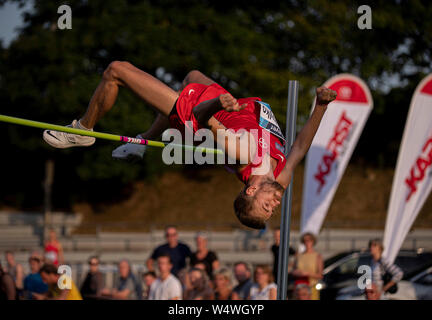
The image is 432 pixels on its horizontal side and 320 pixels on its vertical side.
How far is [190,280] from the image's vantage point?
23.7ft

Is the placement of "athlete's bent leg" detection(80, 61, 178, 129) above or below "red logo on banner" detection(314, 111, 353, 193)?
below

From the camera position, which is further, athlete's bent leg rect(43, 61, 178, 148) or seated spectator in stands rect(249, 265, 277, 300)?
seated spectator in stands rect(249, 265, 277, 300)

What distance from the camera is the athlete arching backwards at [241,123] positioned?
4.40m

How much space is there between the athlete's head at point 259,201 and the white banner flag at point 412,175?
16.9 feet

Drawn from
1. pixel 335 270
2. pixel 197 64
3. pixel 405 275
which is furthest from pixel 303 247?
pixel 197 64

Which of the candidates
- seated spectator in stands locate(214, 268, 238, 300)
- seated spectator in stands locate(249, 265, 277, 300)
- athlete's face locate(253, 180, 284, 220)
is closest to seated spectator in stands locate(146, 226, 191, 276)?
seated spectator in stands locate(214, 268, 238, 300)

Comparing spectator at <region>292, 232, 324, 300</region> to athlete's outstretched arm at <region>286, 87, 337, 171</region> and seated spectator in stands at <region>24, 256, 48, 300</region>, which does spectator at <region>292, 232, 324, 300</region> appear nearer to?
seated spectator in stands at <region>24, 256, 48, 300</region>

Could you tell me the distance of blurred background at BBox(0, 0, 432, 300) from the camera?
16.3 m

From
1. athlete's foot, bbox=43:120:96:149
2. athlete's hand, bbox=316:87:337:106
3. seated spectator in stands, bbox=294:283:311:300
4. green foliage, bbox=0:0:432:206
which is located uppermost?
green foliage, bbox=0:0:432:206

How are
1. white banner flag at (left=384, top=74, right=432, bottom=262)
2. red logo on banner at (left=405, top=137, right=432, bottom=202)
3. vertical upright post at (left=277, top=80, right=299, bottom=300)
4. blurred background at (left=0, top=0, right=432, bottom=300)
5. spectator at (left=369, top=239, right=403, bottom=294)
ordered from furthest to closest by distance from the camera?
blurred background at (left=0, top=0, right=432, bottom=300), red logo on banner at (left=405, top=137, right=432, bottom=202), white banner flag at (left=384, top=74, right=432, bottom=262), spectator at (left=369, top=239, right=403, bottom=294), vertical upright post at (left=277, top=80, right=299, bottom=300)

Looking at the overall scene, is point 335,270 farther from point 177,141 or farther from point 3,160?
point 3,160

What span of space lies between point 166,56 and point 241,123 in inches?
499

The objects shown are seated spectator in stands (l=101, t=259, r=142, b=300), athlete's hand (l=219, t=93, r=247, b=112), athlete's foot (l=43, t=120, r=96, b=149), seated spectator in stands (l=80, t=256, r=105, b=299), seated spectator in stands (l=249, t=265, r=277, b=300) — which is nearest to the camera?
athlete's hand (l=219, t=93, r=247, b=112)

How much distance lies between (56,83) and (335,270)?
988 cm
